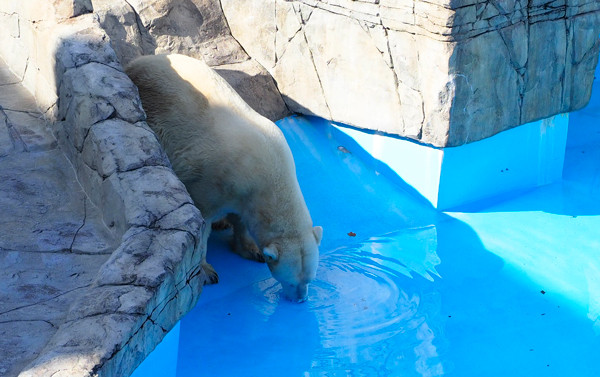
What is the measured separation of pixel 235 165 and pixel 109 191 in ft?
3.18

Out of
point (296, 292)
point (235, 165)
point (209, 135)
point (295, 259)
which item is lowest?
point (296, 292)

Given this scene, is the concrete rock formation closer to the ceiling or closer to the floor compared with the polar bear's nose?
closer to the ceiling

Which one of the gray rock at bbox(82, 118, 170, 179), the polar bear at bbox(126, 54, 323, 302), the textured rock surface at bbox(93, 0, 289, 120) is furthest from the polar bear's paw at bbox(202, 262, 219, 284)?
the textured rock surface at bbox(93, 0, 289, 120)

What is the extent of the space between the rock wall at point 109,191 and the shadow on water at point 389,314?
2.80ft

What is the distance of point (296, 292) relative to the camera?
4152 mm

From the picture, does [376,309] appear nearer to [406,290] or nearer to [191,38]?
[406,290]

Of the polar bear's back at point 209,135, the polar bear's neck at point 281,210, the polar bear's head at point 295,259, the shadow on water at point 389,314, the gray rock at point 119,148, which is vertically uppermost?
the gray rock at point 119,148

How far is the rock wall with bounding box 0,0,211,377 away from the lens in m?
2.42

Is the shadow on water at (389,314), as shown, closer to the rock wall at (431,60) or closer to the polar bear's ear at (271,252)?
the polar bear's ear at (271,252)

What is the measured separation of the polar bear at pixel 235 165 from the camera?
4.00 m

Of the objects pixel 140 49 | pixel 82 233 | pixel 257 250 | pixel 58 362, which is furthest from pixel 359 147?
pixel 58 362

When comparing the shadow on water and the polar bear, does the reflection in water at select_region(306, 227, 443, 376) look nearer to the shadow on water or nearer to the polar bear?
the shadow on water

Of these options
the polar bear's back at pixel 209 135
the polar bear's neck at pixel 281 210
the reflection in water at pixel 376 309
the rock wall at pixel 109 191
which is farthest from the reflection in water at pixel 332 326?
the rock wall at pixel 109 191

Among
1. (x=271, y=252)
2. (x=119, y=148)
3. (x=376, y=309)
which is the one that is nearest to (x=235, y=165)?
(x=271, y=252)
